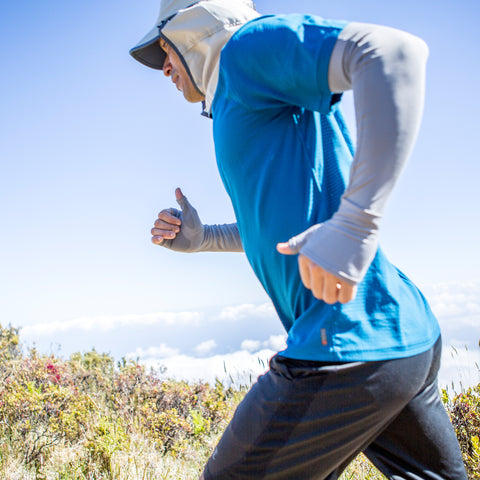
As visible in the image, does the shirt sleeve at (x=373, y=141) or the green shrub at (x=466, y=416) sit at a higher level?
the shirt sleeve at (x=373, y=141)

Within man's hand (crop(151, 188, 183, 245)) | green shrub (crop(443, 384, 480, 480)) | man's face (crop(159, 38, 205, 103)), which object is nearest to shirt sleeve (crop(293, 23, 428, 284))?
man's face (crop(159, 38, 205, 103))

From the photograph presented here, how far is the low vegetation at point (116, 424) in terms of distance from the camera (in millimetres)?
3307

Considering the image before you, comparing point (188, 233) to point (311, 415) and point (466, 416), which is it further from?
point (466, 416)

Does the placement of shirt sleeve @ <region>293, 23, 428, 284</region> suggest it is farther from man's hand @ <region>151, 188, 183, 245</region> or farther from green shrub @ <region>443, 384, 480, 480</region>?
green shrub @ <region>443, 384, 480, 480</region>

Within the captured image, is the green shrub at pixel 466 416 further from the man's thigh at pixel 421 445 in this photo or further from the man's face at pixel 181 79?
the man's face at pixel 181 79

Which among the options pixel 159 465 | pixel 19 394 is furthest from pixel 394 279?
pixel 19 394

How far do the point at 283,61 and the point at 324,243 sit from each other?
1.46 feet

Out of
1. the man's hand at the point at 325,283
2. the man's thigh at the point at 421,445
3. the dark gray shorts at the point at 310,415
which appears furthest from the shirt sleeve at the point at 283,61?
the man's thigh at the point at 421,445

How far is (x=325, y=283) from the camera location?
102 cm

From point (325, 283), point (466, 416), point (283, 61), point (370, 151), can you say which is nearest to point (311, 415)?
point (325, 283)

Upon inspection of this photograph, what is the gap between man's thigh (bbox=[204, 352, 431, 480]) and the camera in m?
1.13

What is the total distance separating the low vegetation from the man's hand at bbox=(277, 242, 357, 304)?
2.13 m

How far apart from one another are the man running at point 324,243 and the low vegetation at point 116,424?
5.87 ft

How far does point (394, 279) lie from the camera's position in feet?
4.17
